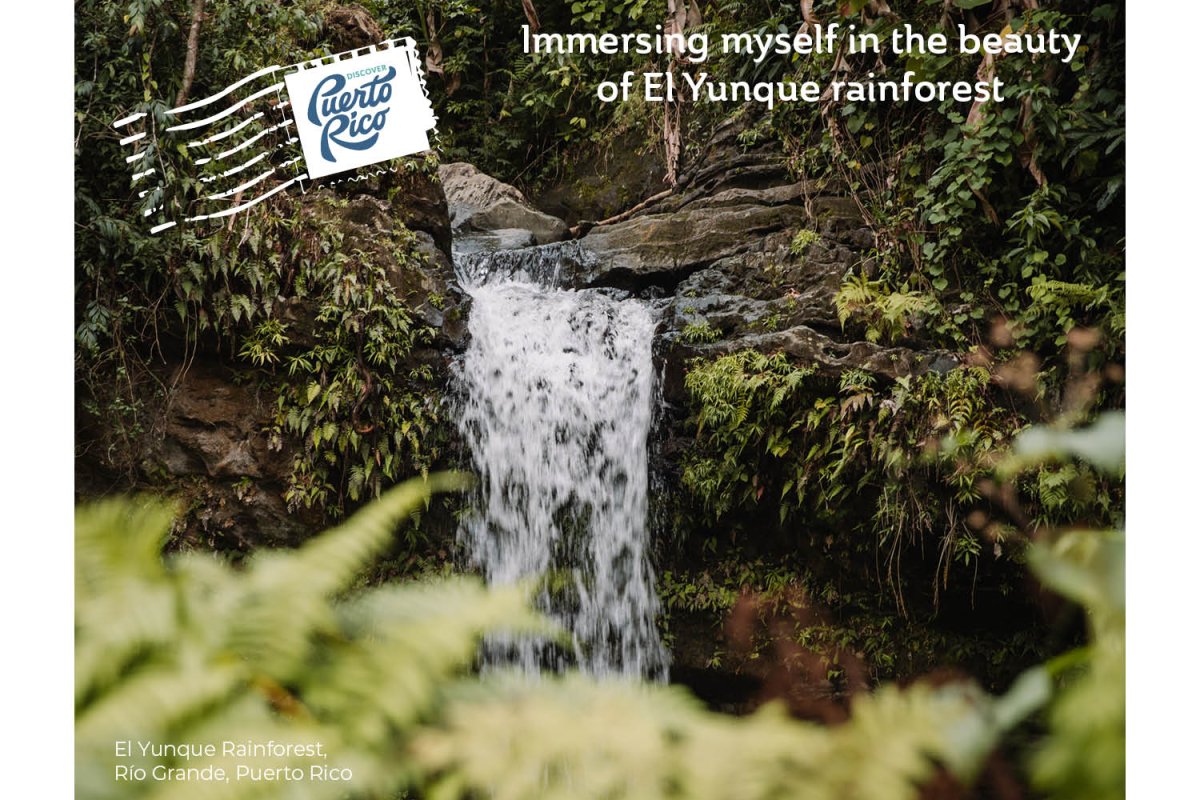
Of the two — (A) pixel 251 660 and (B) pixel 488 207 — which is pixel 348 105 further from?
(B) pixel 488 207

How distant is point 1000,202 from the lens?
5348mm

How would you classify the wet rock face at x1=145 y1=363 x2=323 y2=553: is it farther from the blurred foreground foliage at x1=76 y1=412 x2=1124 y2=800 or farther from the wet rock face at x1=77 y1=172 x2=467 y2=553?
the blurred foreground foliage at x1=76 y1=412 x2=1124 y2=800

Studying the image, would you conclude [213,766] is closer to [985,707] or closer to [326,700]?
[326,700]

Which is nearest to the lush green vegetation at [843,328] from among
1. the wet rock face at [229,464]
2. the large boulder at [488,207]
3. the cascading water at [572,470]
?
the wet rock face at [229,464]

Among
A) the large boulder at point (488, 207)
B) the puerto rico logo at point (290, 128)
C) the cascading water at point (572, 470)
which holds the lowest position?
the cascading water at point (572, 470)

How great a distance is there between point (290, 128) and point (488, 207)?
6.02m

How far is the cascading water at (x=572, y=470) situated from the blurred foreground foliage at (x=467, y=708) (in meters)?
4.43

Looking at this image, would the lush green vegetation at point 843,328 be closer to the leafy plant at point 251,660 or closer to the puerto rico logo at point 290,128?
the puerto rico logo at point 290,128

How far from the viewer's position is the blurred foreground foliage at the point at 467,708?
914 mm

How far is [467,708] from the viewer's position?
1.07 m

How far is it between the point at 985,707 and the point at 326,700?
0.87 meters

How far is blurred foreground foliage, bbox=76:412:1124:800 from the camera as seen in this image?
3.00 ft

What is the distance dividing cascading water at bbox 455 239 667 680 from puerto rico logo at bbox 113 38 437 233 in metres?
2.33

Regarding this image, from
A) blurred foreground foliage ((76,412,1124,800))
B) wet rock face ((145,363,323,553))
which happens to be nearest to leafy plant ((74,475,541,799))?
blurred foreground foliage ((76,412,1124,800))
